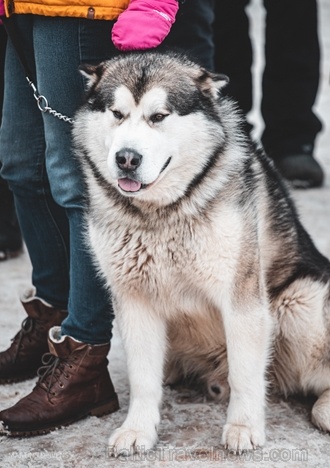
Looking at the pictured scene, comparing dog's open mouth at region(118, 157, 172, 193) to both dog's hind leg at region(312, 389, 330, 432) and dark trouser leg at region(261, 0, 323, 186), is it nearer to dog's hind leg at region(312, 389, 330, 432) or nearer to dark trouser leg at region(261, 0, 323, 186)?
dog's hind leg at region(312, 389, 330, 432)

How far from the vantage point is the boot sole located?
2.93 m

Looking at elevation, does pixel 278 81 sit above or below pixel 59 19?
below

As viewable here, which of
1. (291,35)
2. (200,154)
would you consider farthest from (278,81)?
(200,154)

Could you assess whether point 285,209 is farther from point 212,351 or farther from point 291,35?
point 291,35

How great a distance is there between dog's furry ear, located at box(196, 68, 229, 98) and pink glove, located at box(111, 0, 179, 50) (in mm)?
188

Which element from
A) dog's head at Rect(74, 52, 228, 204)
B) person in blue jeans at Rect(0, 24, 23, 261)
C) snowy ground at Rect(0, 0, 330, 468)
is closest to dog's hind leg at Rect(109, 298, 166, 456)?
snowy ground at Rect(0, 0, 330, 468)

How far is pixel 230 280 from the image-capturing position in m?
2.76

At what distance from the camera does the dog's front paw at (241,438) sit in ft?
9.13

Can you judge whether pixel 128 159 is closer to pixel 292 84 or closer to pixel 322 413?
pixel 322 413

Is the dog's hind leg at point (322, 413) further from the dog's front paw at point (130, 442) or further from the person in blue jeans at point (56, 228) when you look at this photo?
the person in blue jeans at point (56, 228)

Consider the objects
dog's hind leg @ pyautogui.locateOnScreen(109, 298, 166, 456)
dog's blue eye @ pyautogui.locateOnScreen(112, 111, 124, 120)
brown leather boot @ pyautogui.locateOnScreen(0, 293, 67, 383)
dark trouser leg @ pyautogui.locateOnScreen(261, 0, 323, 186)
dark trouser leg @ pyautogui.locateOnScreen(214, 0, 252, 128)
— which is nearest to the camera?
dog's blue eye @ pyautogui.locateOnScreen(112, 111, 124, 120)

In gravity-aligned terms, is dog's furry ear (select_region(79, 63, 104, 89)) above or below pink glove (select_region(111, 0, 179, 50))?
below

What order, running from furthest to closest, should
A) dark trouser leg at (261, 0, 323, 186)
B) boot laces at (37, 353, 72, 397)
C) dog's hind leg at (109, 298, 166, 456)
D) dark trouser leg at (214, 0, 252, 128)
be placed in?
dark trouser leg at (261, 0, 323, 186) < dark trouser leg at (214, 0, 252, 128) < boot laces at (37, 353, 72, 397) < dog's hind leg at (109, 298, 166, 456)

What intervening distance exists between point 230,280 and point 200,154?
41cm
